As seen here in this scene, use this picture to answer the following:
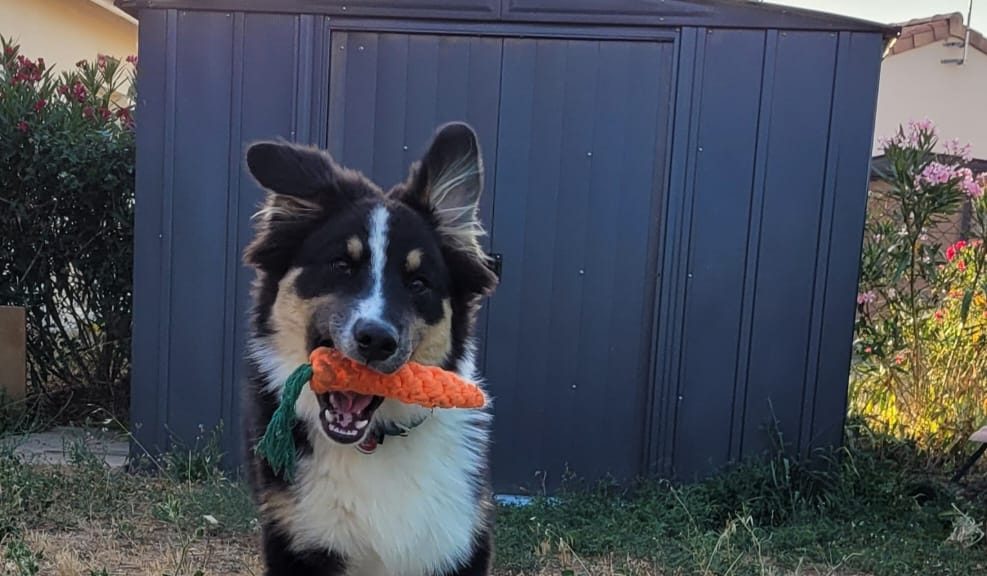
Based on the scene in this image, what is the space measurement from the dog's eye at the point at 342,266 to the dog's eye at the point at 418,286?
8.0 inches

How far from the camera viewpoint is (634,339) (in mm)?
4965

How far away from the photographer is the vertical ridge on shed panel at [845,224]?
186 inches

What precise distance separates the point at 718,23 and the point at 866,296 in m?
2.25

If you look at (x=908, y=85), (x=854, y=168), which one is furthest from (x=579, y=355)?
(x=908, y=85)

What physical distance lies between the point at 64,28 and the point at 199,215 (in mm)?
8758

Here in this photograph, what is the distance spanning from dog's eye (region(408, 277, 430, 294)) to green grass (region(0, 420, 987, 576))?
1747 mm

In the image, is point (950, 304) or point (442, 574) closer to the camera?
point (442, 574)

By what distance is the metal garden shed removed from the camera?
477cm

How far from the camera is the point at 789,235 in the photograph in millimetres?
4824

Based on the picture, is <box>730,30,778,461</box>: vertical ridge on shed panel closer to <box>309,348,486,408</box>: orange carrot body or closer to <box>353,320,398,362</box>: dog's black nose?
<box>309,348,486,408</box>: orange carrot body

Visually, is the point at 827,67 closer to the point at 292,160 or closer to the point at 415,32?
the point at 415,32

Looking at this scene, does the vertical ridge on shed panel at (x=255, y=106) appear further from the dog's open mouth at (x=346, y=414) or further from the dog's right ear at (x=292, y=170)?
the dog's open mouth at (x=346, y=414)

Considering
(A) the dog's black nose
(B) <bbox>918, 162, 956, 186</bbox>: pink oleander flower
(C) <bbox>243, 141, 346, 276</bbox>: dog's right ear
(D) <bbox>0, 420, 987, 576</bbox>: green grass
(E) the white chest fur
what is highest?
(B) <bbox>918, 162, 956, 186</bbox>: pink oleander flower

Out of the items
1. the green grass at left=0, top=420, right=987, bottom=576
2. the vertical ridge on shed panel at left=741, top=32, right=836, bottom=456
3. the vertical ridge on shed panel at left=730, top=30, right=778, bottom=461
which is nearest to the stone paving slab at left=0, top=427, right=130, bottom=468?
the green grass at left=0, top=420, right=987, bottom=576
